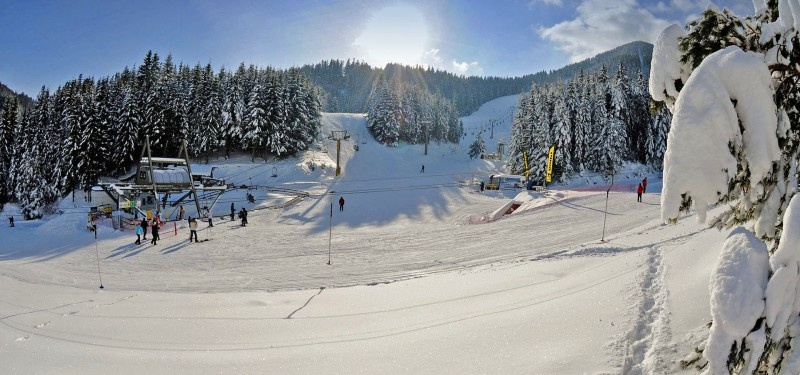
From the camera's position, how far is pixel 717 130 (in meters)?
3.25

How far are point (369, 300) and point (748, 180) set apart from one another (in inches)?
312

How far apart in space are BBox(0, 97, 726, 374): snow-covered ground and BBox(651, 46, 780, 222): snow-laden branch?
2807 mm

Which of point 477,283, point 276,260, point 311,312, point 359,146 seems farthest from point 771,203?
point 359,146

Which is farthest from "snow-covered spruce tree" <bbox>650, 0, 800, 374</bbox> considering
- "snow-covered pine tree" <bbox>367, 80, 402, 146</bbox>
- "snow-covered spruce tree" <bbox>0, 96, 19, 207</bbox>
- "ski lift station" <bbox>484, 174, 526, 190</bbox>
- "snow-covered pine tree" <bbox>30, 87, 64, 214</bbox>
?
"snow-covered pine tree" <bbox>367, 80, 402, 146</bbox>

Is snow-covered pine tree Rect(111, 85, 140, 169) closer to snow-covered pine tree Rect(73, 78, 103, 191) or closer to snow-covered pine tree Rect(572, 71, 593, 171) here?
snow-covered pine tree Rect(73, 78, 103, 191)

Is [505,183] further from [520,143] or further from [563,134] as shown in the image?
[520,143]

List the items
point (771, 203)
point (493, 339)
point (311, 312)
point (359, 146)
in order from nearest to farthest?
point (771, 203) → point (493, 339) → point (311, 312) → point (359, 146)

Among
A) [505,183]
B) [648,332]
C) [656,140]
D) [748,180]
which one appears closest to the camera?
[748,180]

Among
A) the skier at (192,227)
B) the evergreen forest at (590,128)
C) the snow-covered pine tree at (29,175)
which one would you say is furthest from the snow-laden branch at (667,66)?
the snow-covered pine tree at (29,175)

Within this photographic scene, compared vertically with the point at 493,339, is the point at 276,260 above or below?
below

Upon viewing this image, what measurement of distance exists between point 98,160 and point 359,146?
34827 millimetres

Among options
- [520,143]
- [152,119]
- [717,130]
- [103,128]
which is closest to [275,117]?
[152,119]

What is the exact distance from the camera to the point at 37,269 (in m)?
16.9

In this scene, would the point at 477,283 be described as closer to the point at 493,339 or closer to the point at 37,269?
the point at 493,339
